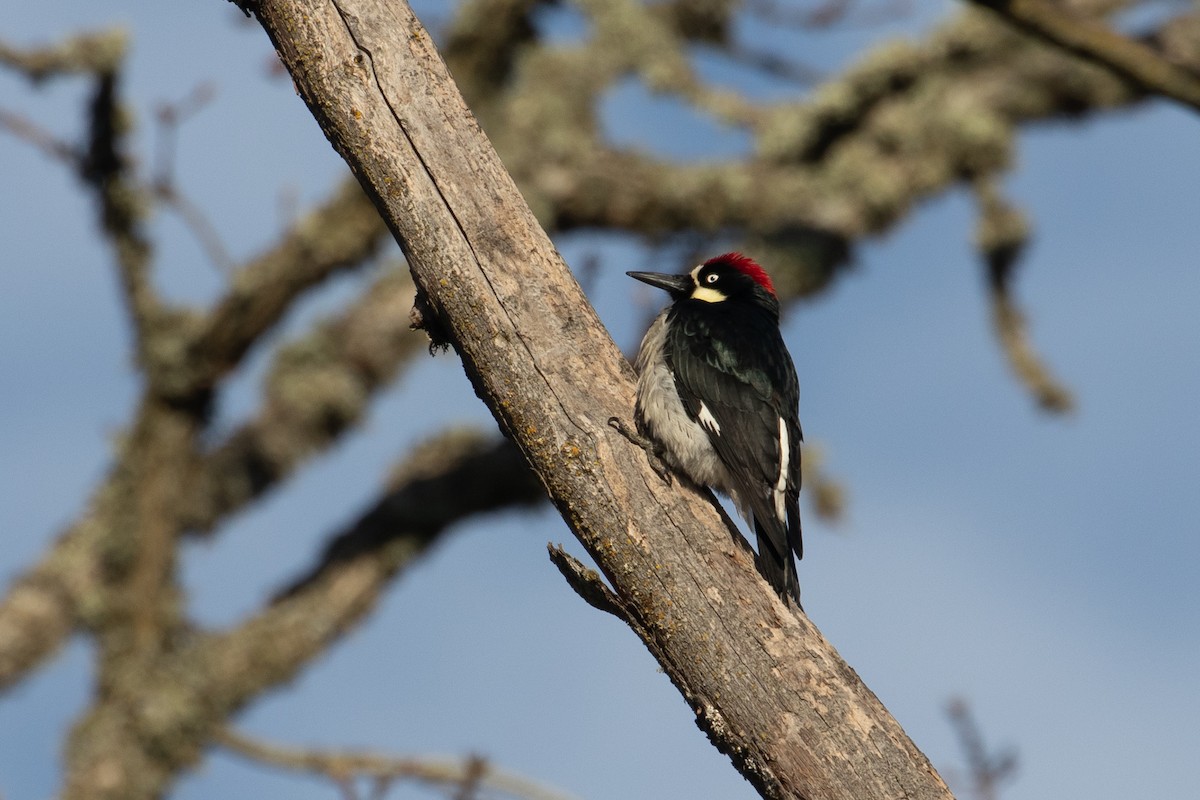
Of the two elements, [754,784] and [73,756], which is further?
[73,756]

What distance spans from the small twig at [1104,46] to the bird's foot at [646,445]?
9.64ft

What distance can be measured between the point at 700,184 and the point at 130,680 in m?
4.96

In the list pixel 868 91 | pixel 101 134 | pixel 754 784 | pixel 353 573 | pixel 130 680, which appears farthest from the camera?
pixel 868 91

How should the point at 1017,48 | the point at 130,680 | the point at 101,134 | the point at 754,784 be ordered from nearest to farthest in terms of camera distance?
the point at 754,784 → the point at 101,134 → the point at 130,680 → the point at 1017,48

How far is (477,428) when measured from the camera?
9320mm

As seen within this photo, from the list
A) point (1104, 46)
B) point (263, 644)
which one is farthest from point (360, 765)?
point (1104, 46)

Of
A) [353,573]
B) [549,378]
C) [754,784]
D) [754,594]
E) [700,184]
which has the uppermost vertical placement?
[700,184]

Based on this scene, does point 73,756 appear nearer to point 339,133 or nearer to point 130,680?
point 130,680

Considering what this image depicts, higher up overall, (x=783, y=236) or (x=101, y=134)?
(x=101, y=134)

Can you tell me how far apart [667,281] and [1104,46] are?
210 centimetres

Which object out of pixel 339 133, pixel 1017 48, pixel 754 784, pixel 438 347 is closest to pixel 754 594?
pixel 754 784

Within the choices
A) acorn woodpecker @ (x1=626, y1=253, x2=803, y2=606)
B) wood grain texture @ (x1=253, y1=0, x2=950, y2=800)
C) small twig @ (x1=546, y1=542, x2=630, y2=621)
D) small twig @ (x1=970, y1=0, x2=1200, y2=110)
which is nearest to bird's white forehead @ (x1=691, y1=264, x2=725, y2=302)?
acorn woodpecker @ (x1=626, y1=253, x2=803, y2=606)

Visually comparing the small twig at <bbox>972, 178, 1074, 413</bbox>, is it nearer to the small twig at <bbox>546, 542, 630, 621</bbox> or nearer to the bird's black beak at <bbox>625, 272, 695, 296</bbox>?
the bird's black beak at <bbox>625, 272, 695, 296</bbox>

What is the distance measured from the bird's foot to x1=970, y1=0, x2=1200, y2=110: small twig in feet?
9.64
